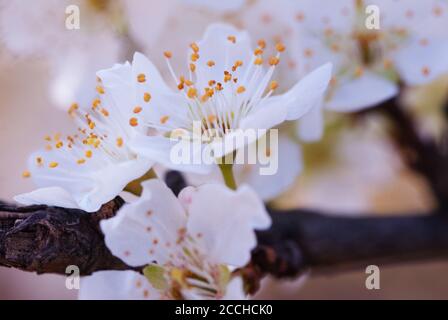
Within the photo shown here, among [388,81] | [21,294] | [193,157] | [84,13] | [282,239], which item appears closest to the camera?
[193,157]

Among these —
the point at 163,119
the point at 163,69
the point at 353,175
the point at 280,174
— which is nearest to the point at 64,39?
the point at 163,69

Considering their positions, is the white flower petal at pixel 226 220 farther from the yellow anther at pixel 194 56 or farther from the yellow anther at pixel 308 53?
the yellow anther at pixel 308 53

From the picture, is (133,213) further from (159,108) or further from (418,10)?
(418,10)

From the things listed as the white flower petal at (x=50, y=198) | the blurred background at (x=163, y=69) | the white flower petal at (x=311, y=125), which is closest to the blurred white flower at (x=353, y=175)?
the blurred background at (x=163, y=69)

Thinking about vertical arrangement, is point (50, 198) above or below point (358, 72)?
below

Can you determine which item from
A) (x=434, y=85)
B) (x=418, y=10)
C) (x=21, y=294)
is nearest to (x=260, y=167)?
(x=418, y=10)

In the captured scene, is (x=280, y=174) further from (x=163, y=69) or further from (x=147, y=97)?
(x=147, y=97)
